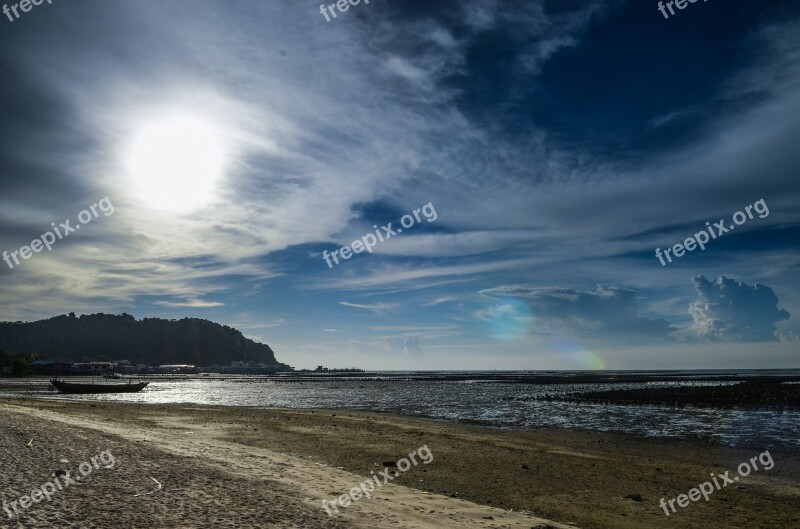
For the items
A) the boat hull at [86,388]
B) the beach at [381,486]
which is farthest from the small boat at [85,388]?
the beach at [381,486]

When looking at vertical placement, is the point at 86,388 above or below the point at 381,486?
above

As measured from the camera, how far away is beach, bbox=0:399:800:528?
10.7m

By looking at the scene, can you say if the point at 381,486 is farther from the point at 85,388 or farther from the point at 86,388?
the point at 85,388

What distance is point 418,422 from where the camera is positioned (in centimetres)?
3819

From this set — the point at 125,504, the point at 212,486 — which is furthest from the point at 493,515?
the point at 125,504

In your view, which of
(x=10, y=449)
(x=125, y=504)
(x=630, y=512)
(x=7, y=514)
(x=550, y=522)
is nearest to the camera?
(x=7, y=514)

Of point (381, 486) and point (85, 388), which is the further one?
point (85, 388)

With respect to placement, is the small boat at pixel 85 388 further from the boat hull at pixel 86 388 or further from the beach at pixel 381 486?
the beach at pixel 381 486

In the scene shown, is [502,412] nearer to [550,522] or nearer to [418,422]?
[418,422]

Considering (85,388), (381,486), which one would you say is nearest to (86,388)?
(85,388)

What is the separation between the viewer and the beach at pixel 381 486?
1068cm

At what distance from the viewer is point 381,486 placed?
50.7 ft

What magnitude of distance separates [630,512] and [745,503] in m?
4.60

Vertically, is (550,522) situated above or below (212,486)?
below
